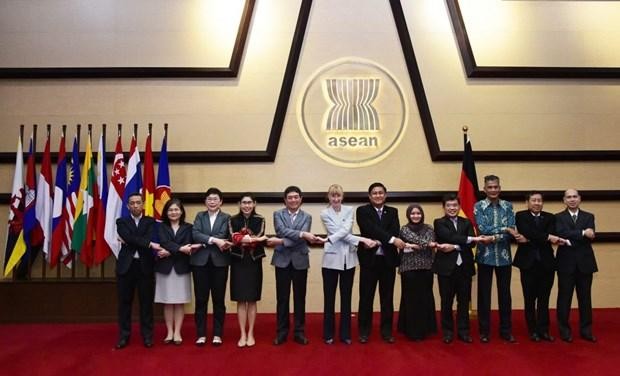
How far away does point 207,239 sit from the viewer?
3.73 meters

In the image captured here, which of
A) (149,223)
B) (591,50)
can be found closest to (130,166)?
(149,223)

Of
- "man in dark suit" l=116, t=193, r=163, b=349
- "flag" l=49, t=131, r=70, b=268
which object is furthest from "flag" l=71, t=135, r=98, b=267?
"man in dark suit" l=116, t=193, r=163, b=349

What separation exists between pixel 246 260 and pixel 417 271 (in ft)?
4.27

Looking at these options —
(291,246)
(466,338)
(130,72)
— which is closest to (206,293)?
(291,246)

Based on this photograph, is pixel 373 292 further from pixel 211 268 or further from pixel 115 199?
pixel 115 199

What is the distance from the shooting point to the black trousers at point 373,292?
3.86 meters

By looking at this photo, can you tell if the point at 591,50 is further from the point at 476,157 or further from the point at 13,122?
the point at 13,122

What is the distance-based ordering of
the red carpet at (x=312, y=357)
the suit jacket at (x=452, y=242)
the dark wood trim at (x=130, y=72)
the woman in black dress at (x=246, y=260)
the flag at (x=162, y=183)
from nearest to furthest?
the red carpet at (x=312, y=357) < the woman in black dress at (x=246, y=260) < the suit jacket at (x=452, y=242) < the flag at (x=162, y=183) < the dark wood trim at (x=130, y=72)

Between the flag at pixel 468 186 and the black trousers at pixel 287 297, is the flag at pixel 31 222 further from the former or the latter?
the flag at pixel 468 186

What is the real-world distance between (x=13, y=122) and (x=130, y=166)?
4.72 feet

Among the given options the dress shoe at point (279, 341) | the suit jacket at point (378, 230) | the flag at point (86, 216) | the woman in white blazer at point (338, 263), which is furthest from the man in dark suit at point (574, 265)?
the flag at point (86, 216)

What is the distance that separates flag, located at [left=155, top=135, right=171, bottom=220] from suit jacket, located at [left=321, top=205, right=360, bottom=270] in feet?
6.18

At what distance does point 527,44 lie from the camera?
5.47 metres

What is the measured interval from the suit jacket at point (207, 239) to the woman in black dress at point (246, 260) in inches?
2.4
